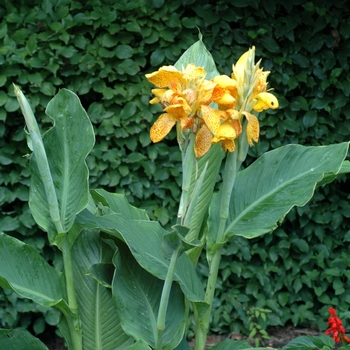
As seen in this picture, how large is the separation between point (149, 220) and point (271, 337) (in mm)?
2412

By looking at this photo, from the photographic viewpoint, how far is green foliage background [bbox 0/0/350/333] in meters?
3.35

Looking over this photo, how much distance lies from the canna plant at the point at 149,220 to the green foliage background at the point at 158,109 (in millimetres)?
1721

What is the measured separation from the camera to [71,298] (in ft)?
5.08

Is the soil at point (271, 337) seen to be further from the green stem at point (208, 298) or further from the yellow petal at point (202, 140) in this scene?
the yellow petal at point (202, 140)

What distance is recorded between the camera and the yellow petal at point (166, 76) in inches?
52.0

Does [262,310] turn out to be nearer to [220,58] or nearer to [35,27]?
[220,58]

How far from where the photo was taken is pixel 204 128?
1325 mm

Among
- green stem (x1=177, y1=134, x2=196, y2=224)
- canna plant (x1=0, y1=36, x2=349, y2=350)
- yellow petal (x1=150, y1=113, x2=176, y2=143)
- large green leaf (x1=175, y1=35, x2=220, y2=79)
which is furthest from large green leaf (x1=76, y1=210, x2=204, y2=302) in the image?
large green leaf (x1=175, y1=35, x2=220, y2=79)

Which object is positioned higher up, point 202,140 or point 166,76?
point 166,76

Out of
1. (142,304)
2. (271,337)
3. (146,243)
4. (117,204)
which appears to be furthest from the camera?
(271,337)

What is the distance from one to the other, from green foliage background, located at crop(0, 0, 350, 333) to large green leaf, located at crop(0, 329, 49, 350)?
179 centimetres

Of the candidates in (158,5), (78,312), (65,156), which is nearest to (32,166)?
(65,156)

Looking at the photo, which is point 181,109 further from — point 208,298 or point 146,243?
point 208,298

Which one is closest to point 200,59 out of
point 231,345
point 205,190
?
point 205,190
